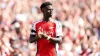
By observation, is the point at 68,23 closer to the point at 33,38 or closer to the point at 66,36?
the point at 66,36

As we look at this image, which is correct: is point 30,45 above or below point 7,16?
below

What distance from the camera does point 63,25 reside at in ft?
12.0

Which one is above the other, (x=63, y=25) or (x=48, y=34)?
(x=48, y=34)

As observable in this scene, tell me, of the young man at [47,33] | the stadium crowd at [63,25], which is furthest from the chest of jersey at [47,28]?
the stadium crowd at [63,25]

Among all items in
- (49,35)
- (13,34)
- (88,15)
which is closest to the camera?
(49,35)

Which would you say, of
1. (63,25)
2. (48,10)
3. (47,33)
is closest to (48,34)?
(47,33)

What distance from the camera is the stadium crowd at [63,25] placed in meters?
3.52

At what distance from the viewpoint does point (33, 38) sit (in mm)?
2188

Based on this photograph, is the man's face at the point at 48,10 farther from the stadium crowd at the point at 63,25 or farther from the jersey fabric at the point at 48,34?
the stadium crowd at the point at 63,25

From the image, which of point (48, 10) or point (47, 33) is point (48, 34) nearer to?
point (47, 33)

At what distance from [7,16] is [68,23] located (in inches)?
28.6

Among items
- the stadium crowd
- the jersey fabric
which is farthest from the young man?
→ the stadium crowd

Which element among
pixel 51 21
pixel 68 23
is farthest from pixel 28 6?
pixel 51 21

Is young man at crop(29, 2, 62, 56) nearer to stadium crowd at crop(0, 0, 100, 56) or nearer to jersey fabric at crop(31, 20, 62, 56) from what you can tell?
jersey fabric at crop(31, 20, 62, 56)
